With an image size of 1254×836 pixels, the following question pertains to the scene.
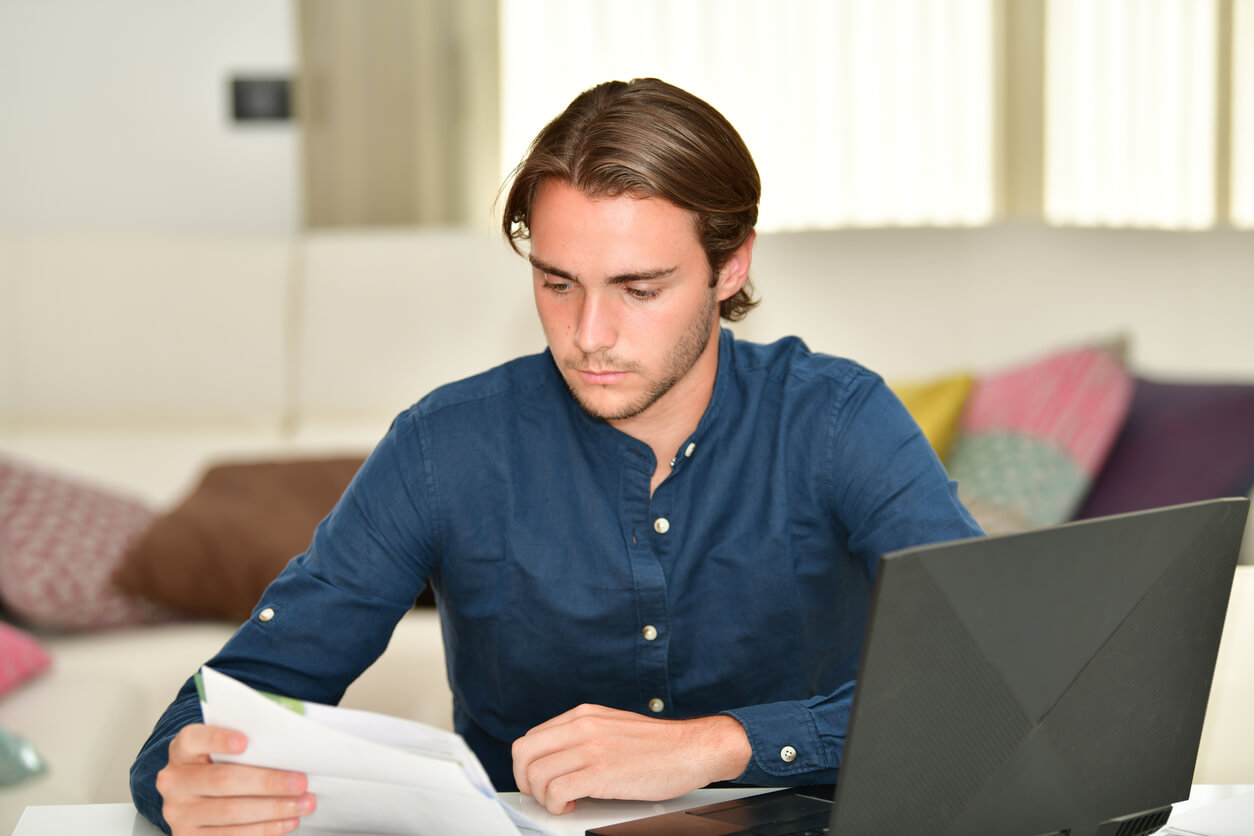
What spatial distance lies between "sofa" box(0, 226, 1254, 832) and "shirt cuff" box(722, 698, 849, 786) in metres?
0.93

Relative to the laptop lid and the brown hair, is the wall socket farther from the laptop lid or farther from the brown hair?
the laptop lid

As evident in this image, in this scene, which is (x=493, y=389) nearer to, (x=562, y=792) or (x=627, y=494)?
(x=627, y=494)

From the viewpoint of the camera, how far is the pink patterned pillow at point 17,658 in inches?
→ 68.3

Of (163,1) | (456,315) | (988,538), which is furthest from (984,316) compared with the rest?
(163,1)

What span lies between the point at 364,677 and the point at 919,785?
50.4 inches

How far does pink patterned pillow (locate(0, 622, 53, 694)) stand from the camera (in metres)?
1.73

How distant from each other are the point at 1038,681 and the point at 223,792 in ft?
1.62

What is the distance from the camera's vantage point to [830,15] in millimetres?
3480

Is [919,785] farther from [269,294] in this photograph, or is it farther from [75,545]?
[269,294]

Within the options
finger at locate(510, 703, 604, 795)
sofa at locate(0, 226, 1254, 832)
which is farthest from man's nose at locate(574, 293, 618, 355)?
sofa at locate(0, 226, 1254, 832)

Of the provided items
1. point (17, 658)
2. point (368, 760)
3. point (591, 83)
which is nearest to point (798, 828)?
point (368, 760)

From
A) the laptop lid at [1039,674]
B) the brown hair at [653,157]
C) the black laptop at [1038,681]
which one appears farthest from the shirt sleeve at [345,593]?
the laptop lid at [1039,674]

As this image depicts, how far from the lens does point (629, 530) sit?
120 cm

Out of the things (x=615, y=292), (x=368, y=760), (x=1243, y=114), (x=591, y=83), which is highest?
(x=591, y=83)
